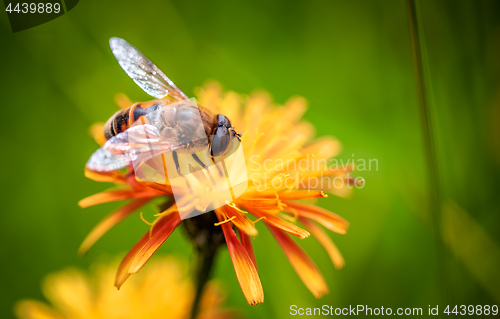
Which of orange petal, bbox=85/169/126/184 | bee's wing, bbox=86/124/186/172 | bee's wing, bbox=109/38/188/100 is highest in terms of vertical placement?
bee's wing, bbox=109/38/188/100

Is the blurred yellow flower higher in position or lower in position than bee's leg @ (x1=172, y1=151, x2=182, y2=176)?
lower

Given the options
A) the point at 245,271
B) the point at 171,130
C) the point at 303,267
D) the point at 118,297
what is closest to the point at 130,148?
the point at 171,130

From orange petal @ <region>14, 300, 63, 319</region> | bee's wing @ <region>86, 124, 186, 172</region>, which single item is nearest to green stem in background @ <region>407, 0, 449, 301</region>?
bee's wing @ <region>86, 124, 186, 172</region>

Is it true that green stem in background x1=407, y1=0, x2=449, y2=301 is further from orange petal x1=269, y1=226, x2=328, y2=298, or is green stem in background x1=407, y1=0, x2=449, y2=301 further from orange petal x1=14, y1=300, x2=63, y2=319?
orange petal x1=14, y1=300, x2=63, y2=319

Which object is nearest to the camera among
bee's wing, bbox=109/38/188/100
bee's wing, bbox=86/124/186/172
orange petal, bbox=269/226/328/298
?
bee's wing, bbox=86/124/186/172

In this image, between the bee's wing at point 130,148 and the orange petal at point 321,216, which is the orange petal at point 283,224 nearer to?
the orange petal at point 321,216

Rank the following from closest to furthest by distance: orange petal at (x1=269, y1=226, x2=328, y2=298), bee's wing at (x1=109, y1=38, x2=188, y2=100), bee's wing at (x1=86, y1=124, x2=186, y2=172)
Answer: bee's wing at (x1=86, y1=124, x2=186, y2=172), orange petal at (x1=269, y1=226, x2=328, y2=298), bee's wing at (x1=109, y1=38, x2=188, y2=100)

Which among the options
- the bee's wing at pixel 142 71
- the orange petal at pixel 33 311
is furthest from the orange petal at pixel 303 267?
the orange petal at pixel 33 311
